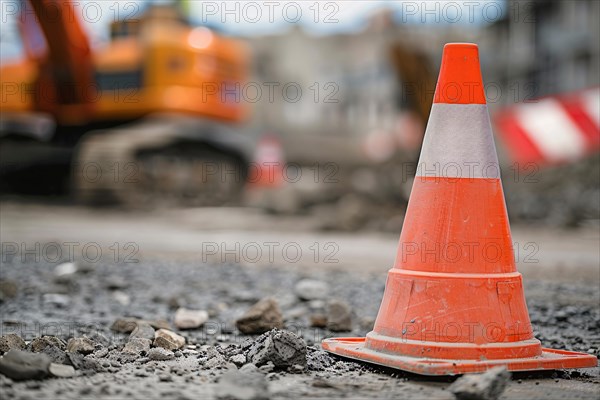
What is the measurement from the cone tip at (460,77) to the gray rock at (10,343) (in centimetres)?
165

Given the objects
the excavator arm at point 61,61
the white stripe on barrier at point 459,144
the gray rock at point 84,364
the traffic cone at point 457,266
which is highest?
the excavator arm at point 61,61

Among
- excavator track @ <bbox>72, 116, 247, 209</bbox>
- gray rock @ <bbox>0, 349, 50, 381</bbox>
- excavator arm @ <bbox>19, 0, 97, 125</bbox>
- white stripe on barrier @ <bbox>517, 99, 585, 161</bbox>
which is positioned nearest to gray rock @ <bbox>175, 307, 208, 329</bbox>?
gray rock @ <bbox>0, 349, 50, 381</bbox>

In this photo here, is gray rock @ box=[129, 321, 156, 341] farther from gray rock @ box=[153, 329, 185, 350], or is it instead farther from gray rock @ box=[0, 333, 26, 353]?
gray rock @ box=[0, 333, 26, 353]

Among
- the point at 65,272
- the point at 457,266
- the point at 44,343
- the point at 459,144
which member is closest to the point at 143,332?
the point at 44,343

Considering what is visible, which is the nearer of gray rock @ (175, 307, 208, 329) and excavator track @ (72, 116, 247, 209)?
gray rock @ (175, 307, 208, 329)

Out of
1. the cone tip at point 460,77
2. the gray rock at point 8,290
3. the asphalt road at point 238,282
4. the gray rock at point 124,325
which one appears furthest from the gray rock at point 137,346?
the gray rock at point 8,290

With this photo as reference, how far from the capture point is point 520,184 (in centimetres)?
1502

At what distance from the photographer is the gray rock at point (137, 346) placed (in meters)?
3.05

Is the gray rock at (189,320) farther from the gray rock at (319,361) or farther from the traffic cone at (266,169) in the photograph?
the traffic cone at (266,169)

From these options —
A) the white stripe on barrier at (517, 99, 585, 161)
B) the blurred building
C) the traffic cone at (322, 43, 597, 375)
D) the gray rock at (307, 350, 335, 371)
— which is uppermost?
the blurred building

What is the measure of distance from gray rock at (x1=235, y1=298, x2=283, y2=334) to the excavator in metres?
9.14

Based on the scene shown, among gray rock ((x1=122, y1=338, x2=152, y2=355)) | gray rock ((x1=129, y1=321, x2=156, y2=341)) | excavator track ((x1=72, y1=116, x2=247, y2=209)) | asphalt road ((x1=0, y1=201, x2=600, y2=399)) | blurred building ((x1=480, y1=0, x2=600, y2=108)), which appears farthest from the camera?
blurred building ((x1=480, y1=0, x2=600, y2=108))

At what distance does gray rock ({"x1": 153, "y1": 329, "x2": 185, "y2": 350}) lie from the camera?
3162 millimetres

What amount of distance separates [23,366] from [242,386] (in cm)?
62
